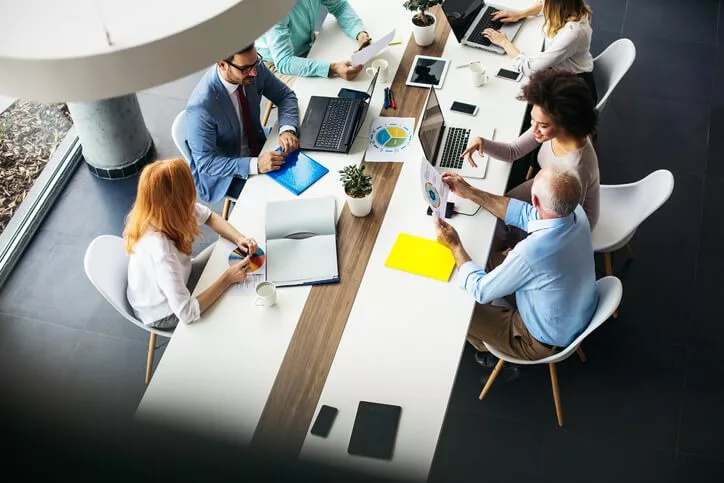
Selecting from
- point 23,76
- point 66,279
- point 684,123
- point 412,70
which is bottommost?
point 66,279

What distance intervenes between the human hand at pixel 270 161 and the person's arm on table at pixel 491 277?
0.92 m

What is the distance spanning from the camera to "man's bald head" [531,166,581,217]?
2.47 meters

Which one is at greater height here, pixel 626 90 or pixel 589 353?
pixel 626 90

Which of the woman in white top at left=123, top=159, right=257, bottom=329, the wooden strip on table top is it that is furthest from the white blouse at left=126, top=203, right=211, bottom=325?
the wooden strip on table top

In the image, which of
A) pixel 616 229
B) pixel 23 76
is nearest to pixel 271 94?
pixel 616 229

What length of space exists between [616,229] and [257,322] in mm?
1698

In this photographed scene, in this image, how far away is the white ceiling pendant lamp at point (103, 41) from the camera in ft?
3.00

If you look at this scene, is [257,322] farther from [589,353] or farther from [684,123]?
[684,123]

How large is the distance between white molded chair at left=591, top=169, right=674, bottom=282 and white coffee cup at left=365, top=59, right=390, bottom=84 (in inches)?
47.4

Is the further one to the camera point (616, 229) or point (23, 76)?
point (616, 229)

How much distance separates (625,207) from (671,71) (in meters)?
1.86

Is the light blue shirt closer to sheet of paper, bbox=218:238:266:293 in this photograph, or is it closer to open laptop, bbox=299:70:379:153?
sheet of paper, bbox=218:238:266:293

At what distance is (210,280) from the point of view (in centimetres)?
278

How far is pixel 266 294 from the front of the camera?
2.64m
